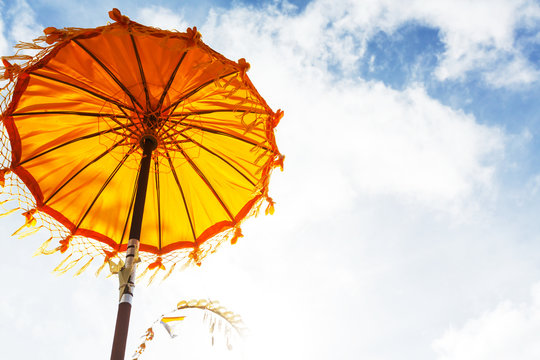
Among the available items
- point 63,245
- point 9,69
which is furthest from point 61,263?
point 9,69

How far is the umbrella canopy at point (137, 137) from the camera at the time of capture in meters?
Result: 4.11

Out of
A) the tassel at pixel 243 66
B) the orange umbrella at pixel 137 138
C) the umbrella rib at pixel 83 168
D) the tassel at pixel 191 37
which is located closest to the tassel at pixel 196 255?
the orange umbrella at pixel 137 138

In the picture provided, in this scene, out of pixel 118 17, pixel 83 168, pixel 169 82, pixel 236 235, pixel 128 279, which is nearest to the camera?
pixel 128 279

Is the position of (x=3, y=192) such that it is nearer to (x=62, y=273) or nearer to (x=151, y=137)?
(x=62, y=273)

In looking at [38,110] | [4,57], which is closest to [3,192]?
[38,110]

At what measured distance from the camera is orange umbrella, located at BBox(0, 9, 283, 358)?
4086 millimetres

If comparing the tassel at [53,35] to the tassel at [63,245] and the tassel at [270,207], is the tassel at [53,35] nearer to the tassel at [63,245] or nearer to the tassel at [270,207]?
the tassel at [63,245]

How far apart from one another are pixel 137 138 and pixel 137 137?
0.04 ft

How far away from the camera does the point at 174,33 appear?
377cm

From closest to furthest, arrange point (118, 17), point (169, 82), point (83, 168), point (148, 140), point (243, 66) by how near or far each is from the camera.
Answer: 1. point (118, 17)
2. point (243, 66)
3. point (148, 140)
4. point (169, 82)
5. point (83, 168)

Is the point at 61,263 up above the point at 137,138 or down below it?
below

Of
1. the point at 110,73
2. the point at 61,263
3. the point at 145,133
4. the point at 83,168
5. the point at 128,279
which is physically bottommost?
the point at 128,279

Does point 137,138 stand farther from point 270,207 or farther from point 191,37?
point 270,207

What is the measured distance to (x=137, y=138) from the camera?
4.46m
